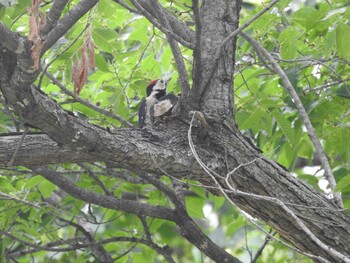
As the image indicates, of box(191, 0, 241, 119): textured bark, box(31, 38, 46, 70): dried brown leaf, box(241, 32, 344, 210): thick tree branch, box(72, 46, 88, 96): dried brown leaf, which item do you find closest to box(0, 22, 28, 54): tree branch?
box(31, 38, 46, 70): dried brown leaf

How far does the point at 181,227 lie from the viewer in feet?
13.1

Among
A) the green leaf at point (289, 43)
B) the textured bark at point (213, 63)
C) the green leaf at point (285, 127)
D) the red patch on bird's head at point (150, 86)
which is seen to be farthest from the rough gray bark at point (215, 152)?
the red patch on bird's head at point (150, 86)

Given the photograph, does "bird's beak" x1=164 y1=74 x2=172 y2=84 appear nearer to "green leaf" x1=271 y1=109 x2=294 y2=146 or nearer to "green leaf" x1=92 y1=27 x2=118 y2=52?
"green leaf" x1=92 y1=27 x2=118 y2=52

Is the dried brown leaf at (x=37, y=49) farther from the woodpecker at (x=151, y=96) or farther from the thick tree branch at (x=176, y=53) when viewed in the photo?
the woodpecker at (x=151, y=96)

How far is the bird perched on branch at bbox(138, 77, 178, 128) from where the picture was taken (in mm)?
3480

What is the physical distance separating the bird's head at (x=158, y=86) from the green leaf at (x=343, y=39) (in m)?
1.18

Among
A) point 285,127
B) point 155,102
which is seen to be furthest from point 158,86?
point 285,127

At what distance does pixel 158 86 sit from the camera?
442 centimetres

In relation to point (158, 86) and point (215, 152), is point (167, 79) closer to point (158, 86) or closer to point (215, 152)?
point (158, 86)

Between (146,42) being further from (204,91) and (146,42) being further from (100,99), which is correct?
(204,91)

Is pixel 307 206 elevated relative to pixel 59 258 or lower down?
elevated

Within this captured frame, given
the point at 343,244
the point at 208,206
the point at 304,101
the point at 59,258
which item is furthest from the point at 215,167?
the point at 208,206

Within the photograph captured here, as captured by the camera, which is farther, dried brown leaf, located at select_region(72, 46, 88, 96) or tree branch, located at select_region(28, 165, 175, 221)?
tree branch, located at select_region(28, 165, 175, 221)

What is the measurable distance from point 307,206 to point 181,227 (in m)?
0.94
